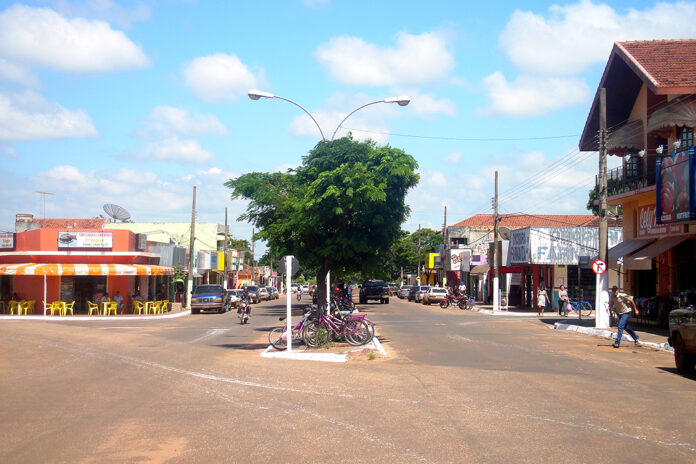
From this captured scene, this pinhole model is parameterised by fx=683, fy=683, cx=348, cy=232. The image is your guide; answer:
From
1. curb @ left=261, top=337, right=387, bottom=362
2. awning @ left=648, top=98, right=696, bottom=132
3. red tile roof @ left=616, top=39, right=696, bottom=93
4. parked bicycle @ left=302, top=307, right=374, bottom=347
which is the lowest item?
curb @ left=261, top=337, right=387, bottom=362

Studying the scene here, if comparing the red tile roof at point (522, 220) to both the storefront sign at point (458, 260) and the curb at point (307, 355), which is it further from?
the curb at point (307, 355)

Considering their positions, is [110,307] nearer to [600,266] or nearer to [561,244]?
[600,266]

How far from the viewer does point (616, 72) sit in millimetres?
30062

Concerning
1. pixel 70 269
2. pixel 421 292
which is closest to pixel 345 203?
pixel 70 269

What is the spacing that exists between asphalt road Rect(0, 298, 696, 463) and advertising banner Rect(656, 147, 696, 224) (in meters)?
5.72

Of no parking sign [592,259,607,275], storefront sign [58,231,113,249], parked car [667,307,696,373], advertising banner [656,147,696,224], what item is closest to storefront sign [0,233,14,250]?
storefront sign [58,231,113,249]

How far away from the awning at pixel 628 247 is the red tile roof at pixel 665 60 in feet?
22.5

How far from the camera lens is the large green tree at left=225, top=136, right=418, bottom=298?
18.2 meters

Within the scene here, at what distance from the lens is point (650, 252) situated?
26766 millimetres

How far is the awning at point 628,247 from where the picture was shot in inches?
1142

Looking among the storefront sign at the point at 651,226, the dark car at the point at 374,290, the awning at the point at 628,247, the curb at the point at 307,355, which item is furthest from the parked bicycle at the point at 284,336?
the dark car at the point at 374,290

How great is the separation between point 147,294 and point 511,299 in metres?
27.1

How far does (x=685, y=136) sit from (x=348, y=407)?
72.5 feet

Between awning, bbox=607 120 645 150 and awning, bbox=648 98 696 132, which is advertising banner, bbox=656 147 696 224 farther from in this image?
awning, bbox=607 120 645 150
